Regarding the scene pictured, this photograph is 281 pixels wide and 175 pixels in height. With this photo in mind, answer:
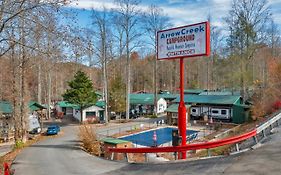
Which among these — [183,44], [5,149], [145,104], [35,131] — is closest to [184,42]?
[183,44]

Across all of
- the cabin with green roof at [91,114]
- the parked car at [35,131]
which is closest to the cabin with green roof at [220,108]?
the cabin with green roof at [91,114]

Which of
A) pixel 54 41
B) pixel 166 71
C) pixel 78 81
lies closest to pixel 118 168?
pixel 54 41

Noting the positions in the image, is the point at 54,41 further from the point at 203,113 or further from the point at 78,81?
the point at 203,113

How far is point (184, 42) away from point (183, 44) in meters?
0.11

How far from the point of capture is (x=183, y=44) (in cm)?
1370

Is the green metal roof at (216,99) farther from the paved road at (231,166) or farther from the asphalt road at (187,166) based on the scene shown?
the paved road at (231,166)

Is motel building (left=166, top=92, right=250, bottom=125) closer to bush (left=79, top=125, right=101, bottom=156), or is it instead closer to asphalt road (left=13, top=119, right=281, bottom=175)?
bush (left=79, top=125, right=101, bottom=156)

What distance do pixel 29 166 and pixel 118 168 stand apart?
5744mm

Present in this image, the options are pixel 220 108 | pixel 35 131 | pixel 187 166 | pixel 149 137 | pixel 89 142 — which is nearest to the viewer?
pixel 187 166

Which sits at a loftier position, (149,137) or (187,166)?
(187,166)

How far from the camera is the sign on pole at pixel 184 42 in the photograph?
12.8 m

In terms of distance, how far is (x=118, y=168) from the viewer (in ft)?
39.6

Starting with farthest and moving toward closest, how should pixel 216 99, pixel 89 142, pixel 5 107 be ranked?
pixel 216 99
pixel 5 107
pixel 89 142

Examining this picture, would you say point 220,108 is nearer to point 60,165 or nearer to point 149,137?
point 149,137
